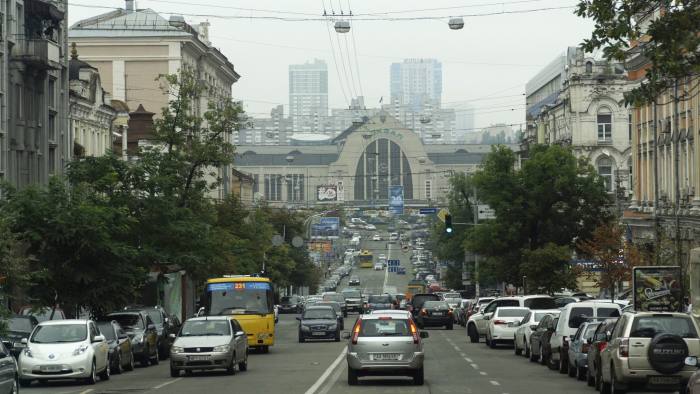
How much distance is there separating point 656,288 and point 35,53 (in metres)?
29.0

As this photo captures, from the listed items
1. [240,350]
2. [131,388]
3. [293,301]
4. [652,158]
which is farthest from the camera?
[293,301]

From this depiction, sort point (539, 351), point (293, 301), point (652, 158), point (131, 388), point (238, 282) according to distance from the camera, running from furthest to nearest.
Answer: point (293, 301)
point (652, 158)
point (238, 282)
point (539, 351)
point (131, 388)

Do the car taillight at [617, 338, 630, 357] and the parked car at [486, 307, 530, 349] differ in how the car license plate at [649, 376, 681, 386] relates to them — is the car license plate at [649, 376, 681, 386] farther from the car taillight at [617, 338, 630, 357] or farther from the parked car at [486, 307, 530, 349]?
the parked car at [486, 307, 530, 349]

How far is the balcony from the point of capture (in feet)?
184

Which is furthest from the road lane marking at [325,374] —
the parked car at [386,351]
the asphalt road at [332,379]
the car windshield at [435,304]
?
the car windshield at [435,304]

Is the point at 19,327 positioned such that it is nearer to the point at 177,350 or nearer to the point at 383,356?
the point at 177,350

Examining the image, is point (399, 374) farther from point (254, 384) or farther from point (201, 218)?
point (201, 218)

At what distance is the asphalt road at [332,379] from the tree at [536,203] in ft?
104

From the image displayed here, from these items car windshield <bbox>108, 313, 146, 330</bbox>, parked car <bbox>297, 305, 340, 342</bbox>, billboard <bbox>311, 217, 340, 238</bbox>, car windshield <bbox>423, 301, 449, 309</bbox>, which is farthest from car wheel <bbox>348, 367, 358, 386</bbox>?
billboard <bbox>311, 217, 340, 238</bbox>

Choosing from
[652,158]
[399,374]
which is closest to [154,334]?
[399,374]

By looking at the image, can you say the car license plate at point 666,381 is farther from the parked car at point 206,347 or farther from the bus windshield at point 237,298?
the bus windshield at point 237,298

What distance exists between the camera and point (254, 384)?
2942cm

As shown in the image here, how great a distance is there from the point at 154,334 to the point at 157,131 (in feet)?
60.0

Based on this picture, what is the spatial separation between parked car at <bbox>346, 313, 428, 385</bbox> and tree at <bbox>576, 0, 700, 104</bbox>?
8.98m
